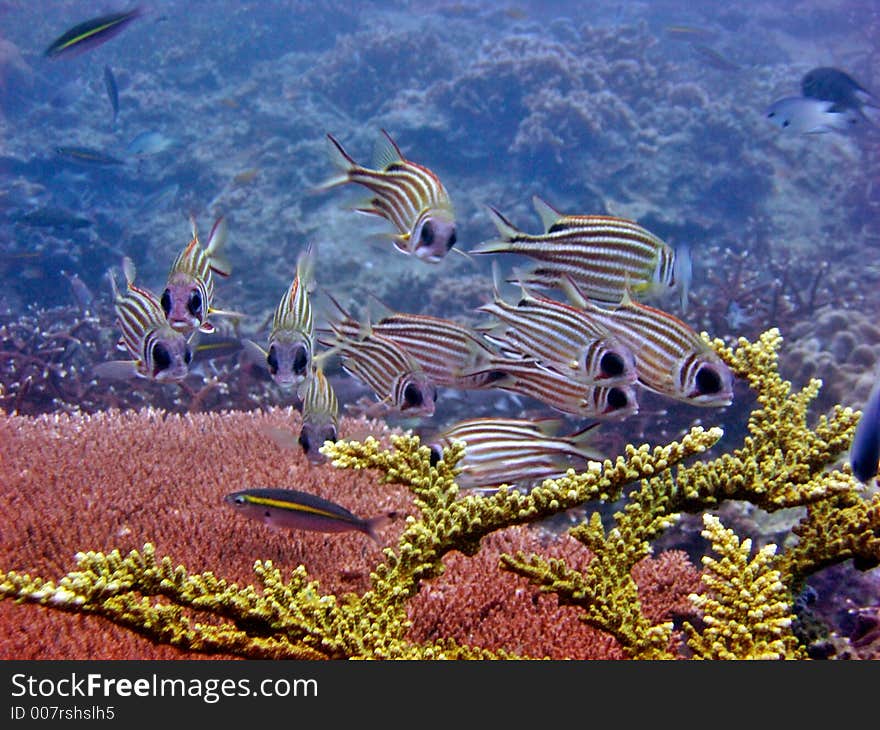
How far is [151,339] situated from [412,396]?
1.35 m

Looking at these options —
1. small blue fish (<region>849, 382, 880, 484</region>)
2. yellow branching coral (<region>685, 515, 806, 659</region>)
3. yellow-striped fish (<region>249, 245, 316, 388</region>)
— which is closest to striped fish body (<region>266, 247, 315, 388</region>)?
yellow-striped fish (<region>249, 245, 316, 388</region>)

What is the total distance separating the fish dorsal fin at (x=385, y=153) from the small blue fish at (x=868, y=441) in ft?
8.17

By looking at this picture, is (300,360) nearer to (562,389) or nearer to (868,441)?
(562,389)

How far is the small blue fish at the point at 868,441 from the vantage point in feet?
5.76

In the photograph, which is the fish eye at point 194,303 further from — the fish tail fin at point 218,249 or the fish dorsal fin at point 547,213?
the fish dorsal fin at point 547,213

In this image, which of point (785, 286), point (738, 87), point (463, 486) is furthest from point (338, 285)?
point (738, 87)

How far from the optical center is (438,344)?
3.18 m

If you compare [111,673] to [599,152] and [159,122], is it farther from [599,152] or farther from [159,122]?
[159,122]

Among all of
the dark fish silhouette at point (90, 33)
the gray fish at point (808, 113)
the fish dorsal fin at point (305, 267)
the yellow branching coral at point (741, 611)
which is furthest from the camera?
the gray fish at point (808, 113)

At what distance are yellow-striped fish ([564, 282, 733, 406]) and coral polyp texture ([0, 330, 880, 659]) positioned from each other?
0.22m

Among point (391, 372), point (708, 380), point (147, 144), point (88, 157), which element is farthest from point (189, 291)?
point (147, 144)

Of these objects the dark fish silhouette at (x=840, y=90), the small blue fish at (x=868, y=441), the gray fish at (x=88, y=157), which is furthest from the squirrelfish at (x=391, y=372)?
the gray fish at (x=88, y=157)

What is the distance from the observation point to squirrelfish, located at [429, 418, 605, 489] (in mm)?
2926

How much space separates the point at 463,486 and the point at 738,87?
63.4ft
